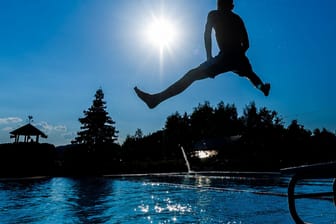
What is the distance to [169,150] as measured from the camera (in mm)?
62312

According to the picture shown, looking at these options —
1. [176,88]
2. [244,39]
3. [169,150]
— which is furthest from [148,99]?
[169,150]

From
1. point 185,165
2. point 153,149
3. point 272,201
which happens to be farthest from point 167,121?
point 272,201

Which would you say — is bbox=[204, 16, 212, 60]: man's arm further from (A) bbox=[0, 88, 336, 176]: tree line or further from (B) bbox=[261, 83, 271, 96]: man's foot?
(A) bbox=[0, 88, 336, 176]: tree line

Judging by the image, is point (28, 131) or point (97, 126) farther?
point (97, 126)

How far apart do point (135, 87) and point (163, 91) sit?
0.39m

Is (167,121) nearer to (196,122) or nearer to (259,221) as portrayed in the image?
(196,122)

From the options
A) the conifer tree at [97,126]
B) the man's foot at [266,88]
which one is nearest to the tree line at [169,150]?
the conifer tree at [97,126]

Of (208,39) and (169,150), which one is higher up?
(169,150)

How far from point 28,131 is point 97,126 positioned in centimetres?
1235

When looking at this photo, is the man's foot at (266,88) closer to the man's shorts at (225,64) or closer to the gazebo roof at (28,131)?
the man's shorts at (225,64)

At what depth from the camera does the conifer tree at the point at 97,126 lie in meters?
39.4

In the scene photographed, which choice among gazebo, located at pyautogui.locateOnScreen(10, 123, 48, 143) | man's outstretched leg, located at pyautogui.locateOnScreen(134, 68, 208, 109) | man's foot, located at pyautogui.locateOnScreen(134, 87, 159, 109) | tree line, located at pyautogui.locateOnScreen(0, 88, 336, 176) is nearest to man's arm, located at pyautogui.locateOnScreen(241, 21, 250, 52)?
man's outstretched leg, located at pyautogui.locateOnScreen(134, 68, 208, 109)

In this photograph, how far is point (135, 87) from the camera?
10.9 feet

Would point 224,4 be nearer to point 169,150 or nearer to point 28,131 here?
point 28,131
